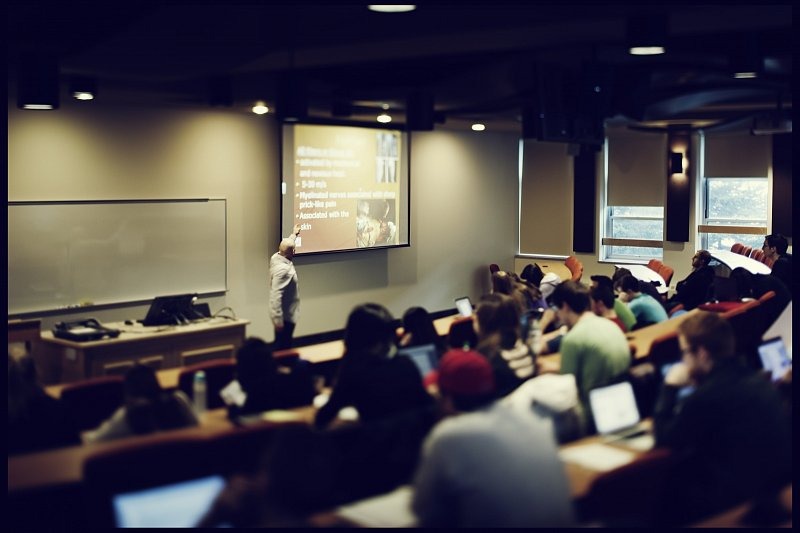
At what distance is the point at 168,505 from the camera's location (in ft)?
9.45

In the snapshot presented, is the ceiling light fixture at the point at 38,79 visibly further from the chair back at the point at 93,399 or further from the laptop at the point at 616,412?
the laptop at the point at 616,412

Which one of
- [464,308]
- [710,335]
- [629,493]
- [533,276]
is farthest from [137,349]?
[629,493]

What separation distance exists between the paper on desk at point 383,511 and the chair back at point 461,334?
134 inches

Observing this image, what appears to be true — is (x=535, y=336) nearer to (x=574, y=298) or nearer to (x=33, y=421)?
(x=574, y=298)

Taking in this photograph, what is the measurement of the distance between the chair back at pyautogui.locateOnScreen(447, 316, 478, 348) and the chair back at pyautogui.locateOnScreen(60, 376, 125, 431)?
283 cm

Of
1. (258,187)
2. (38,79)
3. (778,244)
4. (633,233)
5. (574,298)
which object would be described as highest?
(38,79)

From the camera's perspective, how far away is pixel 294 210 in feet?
36.6

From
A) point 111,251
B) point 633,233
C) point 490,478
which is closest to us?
point 490,478

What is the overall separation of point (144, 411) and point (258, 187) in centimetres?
701

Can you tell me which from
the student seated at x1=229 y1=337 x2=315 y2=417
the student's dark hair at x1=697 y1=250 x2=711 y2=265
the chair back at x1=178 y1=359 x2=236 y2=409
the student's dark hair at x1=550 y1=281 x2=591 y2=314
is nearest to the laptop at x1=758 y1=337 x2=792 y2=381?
the student's dark hair at x1=550 y1=281 x2=591 y2=314

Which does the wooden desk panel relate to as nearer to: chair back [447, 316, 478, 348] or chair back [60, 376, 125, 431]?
chair back [60, 376, 125, 431]

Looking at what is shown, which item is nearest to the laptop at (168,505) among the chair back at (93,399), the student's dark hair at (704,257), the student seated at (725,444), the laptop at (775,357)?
the student seated at (725,444)

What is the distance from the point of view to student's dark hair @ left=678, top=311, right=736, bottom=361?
414 cm

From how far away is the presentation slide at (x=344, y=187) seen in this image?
36.6 ft
